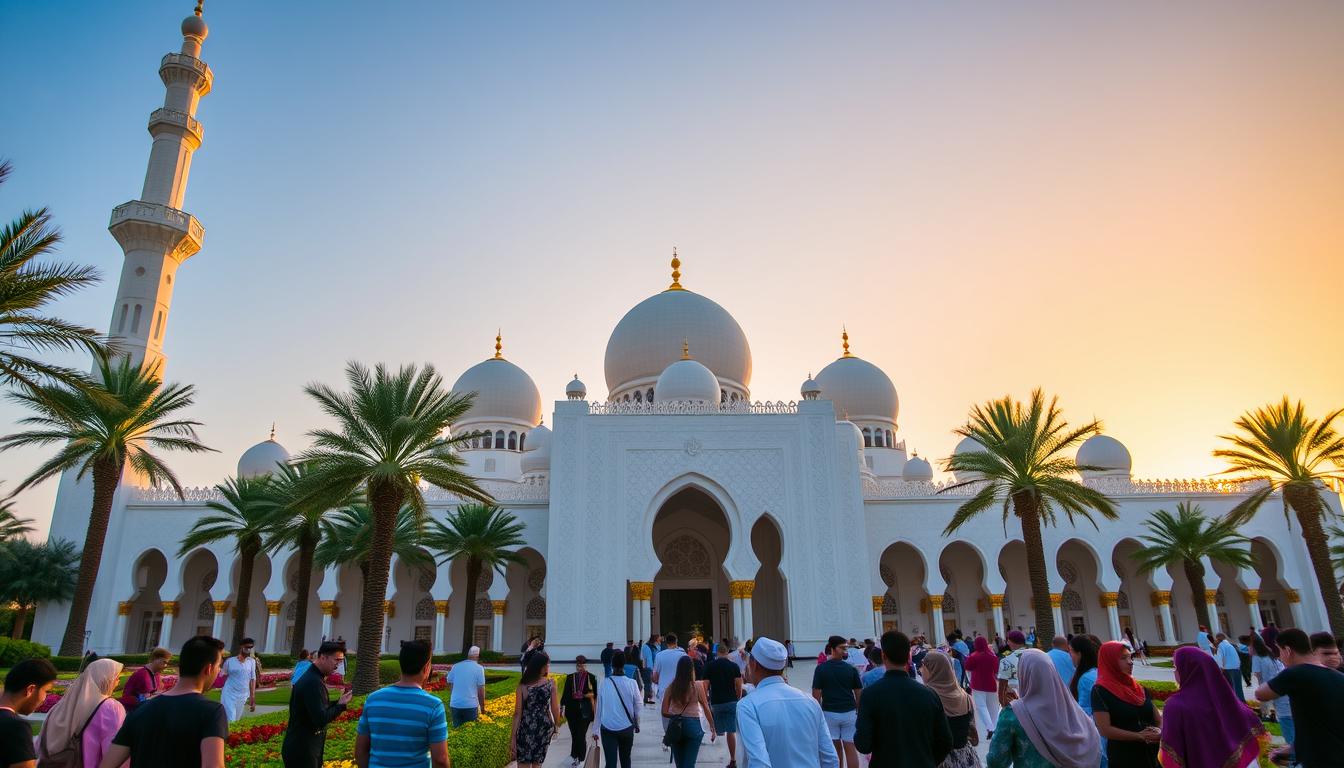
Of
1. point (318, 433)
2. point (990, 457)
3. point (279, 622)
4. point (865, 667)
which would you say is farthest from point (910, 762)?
point (279, 622)

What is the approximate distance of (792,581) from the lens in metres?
21.8

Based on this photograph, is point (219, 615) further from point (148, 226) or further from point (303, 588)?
point (148, 226)

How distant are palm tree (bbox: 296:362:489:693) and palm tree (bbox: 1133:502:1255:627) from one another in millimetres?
20221

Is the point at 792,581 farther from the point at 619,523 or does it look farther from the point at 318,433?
the point at 318,433

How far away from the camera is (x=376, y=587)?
13.7 metres

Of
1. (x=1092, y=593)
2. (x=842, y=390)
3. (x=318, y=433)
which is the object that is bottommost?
(x=1092, y=593)

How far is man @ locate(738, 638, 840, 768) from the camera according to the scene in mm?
3518

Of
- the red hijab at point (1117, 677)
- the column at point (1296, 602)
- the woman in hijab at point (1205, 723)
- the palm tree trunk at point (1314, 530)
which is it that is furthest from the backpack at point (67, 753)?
the column at point (1296, 602)

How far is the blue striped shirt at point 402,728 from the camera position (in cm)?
356

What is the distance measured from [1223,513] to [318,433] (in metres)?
26.8

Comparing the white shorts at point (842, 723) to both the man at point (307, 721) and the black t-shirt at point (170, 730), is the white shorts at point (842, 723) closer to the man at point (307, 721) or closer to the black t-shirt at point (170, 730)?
the man at point (307, 721)

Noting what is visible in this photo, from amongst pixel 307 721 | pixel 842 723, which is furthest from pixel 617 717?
pixel 307 721

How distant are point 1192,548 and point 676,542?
594 inches

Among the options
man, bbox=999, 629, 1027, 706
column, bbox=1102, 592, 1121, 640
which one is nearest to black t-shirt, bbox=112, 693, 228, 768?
Answer: man, bbox=999, 629, 1027, 706
